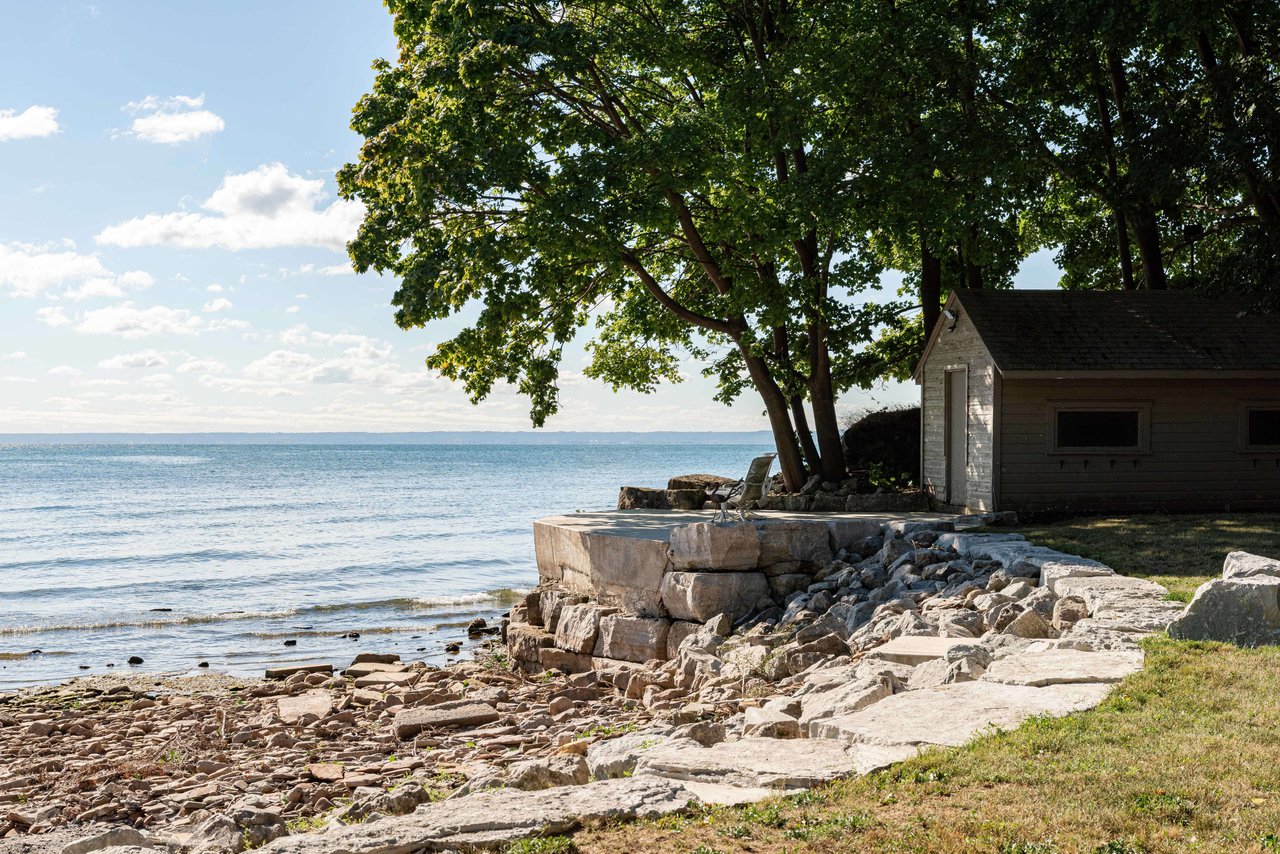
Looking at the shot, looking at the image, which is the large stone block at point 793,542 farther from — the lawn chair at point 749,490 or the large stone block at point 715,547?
the lawn chair at point 749,490

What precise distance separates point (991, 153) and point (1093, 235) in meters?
6.90

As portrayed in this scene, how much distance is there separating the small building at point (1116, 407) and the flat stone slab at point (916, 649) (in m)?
8.47

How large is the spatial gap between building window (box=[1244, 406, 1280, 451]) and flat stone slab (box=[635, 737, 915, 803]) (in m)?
14.3

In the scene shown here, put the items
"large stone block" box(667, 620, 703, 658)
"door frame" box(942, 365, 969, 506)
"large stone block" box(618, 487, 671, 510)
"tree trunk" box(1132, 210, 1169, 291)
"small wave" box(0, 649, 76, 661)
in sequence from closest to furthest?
"large stone block" box(667, 620, 703, 658), "small wave" box(0, 649, 76, 661), "door frame" box(942, 365, 969, 506), "large stone block" box(618, 487, 671, 510), "tree trunk" box(1132, 210, 1169, 291)

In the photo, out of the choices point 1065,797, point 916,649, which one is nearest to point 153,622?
point 916,649

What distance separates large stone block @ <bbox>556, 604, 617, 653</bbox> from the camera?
524 inches

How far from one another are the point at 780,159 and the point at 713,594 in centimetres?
994

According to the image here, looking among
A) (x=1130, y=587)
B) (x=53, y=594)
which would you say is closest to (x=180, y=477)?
(x=53, y=594)

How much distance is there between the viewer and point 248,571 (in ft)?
81.5

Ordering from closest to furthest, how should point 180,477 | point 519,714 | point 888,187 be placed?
point 519,714 → point 888,187 → point 180,477

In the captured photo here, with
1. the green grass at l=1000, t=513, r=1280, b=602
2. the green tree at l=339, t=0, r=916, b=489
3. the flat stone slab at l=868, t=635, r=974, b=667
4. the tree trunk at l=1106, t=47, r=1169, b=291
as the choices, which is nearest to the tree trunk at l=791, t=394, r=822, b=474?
the green tree at l=339, t=0, r=916, b=489

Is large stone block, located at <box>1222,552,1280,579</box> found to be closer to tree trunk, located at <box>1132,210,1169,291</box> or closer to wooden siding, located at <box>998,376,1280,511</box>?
wooden siding, located at <box>998,376,1280,511</box>

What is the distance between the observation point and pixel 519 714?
10.4 m

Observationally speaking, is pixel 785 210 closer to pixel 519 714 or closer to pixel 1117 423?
pixel 1117 423
